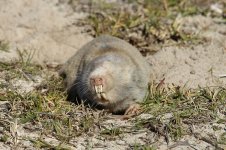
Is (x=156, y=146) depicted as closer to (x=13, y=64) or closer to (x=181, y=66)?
(x=181, y=66)

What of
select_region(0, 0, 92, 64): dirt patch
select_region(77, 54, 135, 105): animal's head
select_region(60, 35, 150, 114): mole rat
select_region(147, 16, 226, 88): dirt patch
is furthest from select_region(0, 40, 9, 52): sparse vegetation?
select_region(147, 16, 226, 88): dirt patch

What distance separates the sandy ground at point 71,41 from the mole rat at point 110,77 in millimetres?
210

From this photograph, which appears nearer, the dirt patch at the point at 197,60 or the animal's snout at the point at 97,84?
the animal's snout at the point at 97,84

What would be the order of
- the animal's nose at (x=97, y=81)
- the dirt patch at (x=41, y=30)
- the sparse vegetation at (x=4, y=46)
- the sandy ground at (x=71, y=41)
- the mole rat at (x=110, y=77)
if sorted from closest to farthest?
1. the animal's nose at (x=97, y=81)
2. the mole rat at (x=110, y=77)
3. the sandy ground at (x=71, y=41)
4. the sparse vegetation at (x=4, y=46)
5. the dirt patch at (x=41, y=30)

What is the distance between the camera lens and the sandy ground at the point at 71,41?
14.4 ft

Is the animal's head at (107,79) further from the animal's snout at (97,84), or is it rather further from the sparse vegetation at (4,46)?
the sparse vegetation at (4,46)

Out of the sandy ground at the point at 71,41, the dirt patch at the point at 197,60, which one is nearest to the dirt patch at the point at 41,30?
the sandy ground at the point at 71,41

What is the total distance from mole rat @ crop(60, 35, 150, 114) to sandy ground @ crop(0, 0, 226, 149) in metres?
0.21

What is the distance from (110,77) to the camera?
375 centimetres

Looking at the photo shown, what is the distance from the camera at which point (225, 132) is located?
140 inches

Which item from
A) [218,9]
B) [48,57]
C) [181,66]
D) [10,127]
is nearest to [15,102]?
[10,127]

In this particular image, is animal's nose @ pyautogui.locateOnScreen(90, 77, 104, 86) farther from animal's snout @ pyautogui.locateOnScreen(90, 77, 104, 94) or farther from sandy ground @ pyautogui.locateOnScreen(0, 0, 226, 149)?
sandy ground @ pyautogui.locateOnScreen(0, 0, 226, 149)

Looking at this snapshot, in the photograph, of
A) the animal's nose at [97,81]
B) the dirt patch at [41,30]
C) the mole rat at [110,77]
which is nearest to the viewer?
the animal's nose at [97,81]

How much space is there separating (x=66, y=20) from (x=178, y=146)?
7.26 feet
